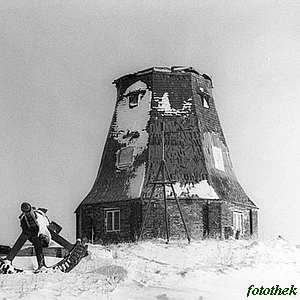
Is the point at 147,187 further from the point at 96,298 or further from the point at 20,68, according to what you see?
the point at 96,298

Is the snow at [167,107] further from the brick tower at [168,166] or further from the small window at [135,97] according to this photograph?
the small window at [135,97]

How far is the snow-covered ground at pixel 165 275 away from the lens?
13.9 metres

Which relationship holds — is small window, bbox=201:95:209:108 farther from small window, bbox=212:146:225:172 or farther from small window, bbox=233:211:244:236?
small window, bbox=233:211:244:236

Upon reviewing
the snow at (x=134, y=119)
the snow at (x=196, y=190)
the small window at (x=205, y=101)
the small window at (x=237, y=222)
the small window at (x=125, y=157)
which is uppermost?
the small window at (x=205, y=101)

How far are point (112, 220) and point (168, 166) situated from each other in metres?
2.74

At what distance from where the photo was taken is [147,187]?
26.8 meters

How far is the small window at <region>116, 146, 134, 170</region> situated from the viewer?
2802 centimetres

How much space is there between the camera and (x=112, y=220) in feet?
89.2

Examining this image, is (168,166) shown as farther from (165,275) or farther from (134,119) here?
(165,275)

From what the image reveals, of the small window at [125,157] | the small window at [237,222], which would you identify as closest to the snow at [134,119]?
the small window at [125,157]

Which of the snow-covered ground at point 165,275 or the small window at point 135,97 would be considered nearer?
the snow-covered ground at point 165,275

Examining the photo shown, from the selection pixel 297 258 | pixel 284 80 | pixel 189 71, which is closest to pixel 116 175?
pixel 189 71

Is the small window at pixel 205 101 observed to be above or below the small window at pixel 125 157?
above

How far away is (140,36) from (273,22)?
3.21 meters
